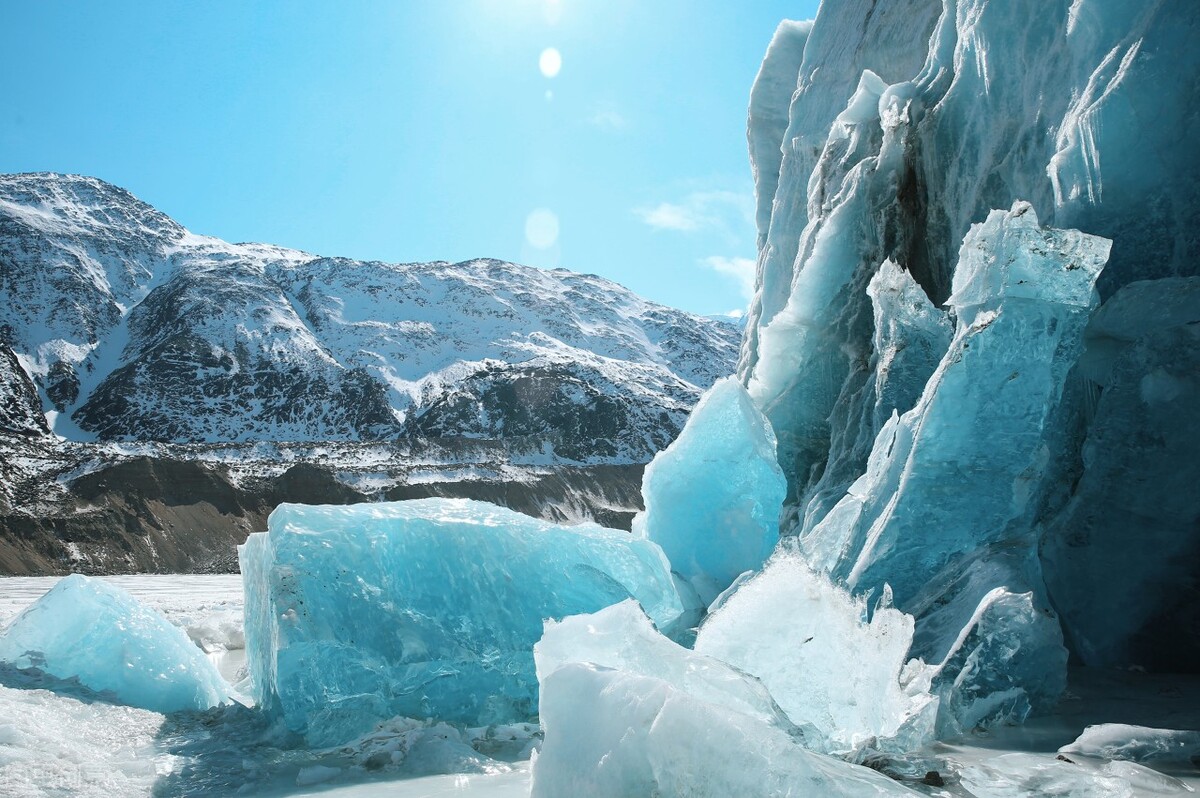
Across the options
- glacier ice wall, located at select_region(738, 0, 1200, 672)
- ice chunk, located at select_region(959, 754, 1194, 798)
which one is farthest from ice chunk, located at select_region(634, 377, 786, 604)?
ice chunk, located at select_region(959, 754, 1194, 798)

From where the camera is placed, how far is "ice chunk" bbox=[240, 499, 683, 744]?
415cm

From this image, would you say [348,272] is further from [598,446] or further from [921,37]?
[921,37]

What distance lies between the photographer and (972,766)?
2.80 meters

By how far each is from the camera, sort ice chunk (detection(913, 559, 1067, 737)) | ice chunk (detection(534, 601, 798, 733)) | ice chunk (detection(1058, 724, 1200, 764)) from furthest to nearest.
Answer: ice chunk (detection(913, 559, 1067, 737)), ice chunk (detection(1058, 724, 1200, 764)), ice chunk (detection(534, 601, 798, 733))

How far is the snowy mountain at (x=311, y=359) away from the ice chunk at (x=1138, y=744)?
2992 cm

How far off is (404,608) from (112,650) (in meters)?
1.91

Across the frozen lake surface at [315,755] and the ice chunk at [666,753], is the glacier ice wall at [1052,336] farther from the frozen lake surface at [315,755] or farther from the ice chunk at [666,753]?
the ice chunk at [666,753]

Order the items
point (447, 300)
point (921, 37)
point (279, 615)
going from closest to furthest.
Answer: point (279, 615)
point (921, 37)
point (447, 300)

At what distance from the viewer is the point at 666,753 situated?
2.06 metres

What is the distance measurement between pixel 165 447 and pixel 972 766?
37723 millimetres

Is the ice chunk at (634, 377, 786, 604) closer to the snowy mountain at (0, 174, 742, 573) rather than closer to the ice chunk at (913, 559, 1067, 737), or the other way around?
the ice chunk at (913, 559, 1067, 737)

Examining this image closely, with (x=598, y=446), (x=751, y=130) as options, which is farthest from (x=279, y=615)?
(x=598, y=446)

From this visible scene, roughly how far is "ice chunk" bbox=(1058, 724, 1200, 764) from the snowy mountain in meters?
29.9

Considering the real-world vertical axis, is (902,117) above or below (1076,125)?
above
